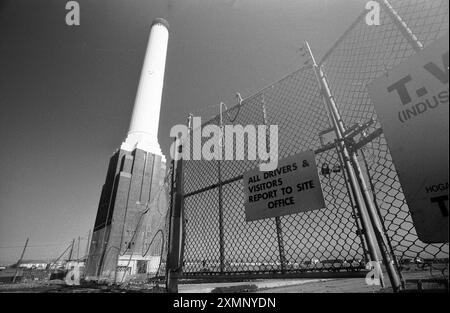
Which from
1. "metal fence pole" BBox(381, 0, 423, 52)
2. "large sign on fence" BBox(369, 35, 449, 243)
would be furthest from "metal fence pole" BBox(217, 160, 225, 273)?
"metal fence pole" BBox(381, 0, 423, 52)

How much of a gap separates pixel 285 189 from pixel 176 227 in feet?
5.79

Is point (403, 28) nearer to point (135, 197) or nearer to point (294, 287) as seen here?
point (294, 287)

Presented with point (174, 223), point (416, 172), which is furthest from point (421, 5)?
point (174, 223)

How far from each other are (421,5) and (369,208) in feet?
5.44

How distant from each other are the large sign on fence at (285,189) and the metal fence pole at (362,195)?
0.29 metres

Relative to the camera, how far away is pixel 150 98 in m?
36.3

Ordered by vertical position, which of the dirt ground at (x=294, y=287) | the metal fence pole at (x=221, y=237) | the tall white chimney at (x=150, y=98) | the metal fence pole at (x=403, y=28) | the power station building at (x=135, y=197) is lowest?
the dirt ground at (x=294, y=287)

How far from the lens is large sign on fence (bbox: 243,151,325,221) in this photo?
85.1 inches

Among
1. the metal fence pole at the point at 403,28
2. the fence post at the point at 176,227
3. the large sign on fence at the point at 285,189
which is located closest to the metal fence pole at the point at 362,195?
the large sign on fence at the point at 285,189

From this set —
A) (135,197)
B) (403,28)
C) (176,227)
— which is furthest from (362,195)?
(135,197)

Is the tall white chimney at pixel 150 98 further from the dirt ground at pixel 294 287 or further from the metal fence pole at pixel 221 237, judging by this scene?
the metal fence pole at pixel 221 237

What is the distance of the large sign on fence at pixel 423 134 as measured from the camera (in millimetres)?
1375
